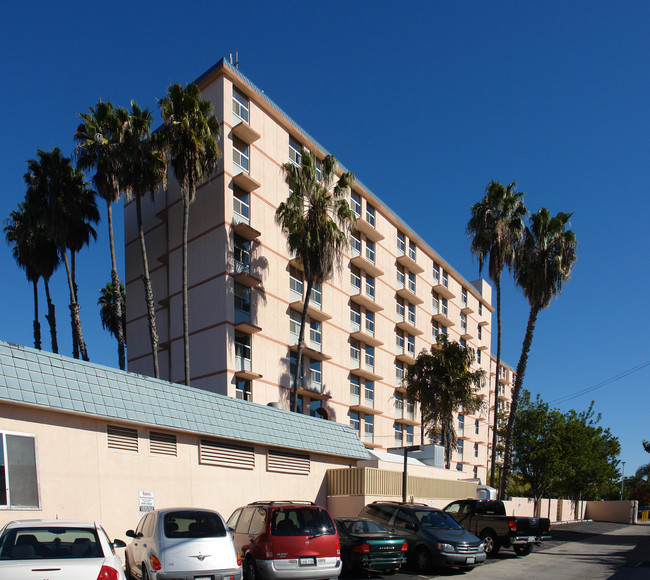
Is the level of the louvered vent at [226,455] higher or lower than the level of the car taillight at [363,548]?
higher

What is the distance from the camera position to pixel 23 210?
34719 millimetres

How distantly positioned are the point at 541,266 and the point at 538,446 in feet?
62.8

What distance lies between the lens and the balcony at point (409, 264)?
47178mm

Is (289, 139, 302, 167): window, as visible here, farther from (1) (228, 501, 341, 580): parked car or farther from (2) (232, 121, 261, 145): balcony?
(1) (228, 501, 341, 580): parked car

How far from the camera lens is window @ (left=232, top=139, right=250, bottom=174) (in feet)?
103

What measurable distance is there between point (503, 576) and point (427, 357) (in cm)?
2302

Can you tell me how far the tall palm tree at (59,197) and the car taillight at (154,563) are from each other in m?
22.6

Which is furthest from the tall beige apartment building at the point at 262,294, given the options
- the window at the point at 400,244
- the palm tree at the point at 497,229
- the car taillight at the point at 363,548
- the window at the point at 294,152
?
the car taillight at the point at 363,548

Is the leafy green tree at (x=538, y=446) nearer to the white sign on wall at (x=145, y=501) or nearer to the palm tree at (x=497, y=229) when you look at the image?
the palm tree at (x=497, y=229)

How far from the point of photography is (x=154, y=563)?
9.97 metres

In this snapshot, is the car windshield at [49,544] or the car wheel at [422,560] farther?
the car wheel at [422,560]

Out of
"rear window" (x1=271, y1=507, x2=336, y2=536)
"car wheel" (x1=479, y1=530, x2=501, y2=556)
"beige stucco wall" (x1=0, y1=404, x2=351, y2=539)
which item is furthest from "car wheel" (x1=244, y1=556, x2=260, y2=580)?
"car wheel" (x1=479, y1=530, x2=501, y2=556)

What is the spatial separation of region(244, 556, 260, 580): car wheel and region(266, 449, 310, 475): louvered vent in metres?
6.77

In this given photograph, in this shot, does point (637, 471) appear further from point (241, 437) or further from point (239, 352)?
point (241, 437)
